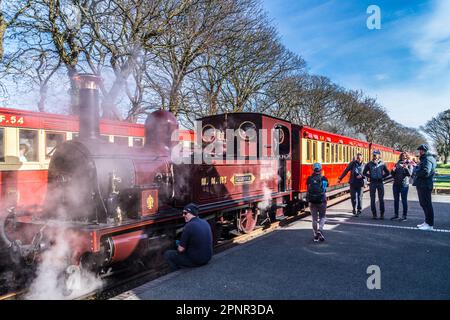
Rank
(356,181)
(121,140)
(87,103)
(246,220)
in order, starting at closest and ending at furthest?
(87,103)
(246,220)
(356,181)
(121,140)

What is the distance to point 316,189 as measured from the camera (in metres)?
6.55

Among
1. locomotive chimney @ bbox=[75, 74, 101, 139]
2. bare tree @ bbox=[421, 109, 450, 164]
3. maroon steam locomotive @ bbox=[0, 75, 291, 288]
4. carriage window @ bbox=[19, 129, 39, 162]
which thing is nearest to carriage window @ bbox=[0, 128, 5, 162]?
carriage window @ bbox=[19, 129, 39, 162]

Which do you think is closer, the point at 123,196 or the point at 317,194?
the point at 123,196

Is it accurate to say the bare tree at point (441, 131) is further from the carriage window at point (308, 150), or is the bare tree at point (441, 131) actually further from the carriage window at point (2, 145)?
the carriage window at point (2, 145)

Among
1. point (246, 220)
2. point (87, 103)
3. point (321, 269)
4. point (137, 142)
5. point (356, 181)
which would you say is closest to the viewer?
point (321, 269)

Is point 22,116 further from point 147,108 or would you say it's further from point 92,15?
point 147,108

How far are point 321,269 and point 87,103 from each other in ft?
13.7

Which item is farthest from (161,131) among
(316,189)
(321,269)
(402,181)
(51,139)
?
(402,181)

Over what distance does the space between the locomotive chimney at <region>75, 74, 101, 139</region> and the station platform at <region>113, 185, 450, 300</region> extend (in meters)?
2.44

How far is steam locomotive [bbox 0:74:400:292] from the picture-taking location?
4.71m

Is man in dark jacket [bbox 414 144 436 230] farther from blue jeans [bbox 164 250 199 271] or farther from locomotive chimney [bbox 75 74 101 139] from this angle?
locomotive chimney [bbox 75 74 101 139]

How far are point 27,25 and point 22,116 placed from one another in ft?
22.4

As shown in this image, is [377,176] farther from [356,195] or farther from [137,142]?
[137,142]
